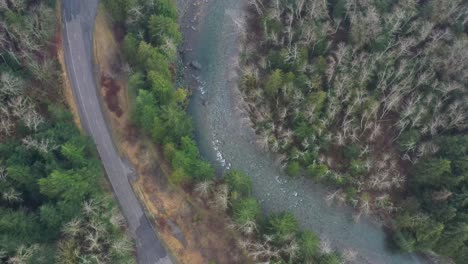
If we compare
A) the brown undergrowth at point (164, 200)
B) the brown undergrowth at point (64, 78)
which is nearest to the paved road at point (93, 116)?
the brown undergrowth at point (64, 78)

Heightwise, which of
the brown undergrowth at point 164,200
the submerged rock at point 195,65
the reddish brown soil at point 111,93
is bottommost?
the brown undergrowth at point 164,200

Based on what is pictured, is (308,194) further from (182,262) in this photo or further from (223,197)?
(182,262)

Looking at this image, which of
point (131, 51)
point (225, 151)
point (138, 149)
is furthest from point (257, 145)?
point (131, 51)

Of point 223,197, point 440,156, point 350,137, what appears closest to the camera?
point 223,197

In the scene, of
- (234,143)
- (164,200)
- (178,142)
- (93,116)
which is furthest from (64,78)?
(234,143)

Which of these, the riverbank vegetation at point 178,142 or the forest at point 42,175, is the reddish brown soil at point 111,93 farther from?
the forest at point 42,175
